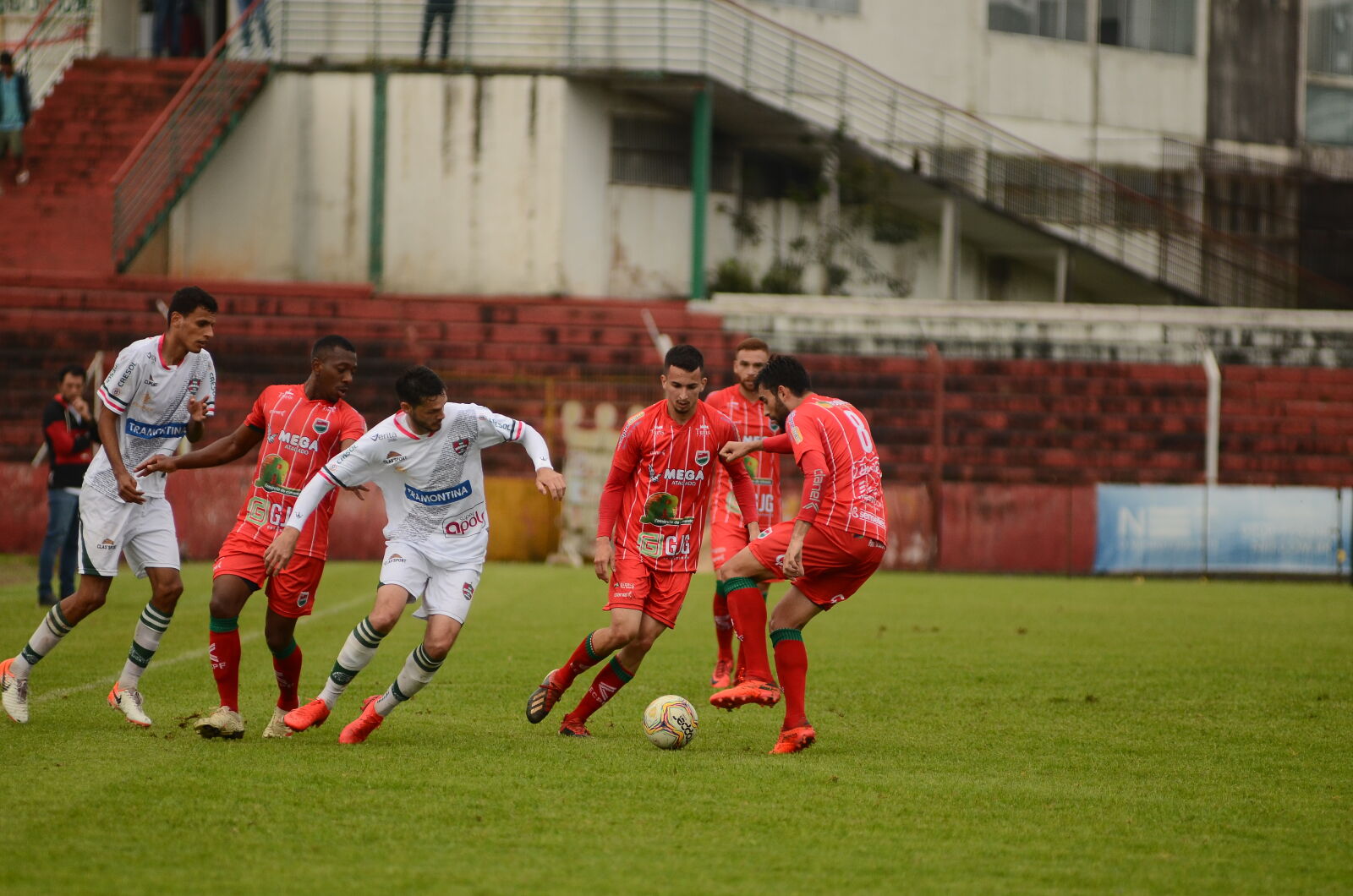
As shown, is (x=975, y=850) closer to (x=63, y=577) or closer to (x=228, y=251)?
(x=63, y=577)

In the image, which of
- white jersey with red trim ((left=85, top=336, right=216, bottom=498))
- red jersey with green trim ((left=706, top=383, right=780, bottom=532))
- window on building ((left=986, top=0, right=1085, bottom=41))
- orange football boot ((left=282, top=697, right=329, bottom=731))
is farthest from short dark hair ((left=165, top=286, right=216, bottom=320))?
window on building ((left=986, top=0, right=1085, bottom=41))

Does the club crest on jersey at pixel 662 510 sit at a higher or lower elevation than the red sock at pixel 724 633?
higher

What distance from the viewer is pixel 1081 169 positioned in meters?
29.6

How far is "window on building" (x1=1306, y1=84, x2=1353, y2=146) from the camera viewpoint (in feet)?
111

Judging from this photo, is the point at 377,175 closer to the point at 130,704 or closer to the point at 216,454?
the point at 216,454

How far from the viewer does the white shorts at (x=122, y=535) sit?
7.62 meters

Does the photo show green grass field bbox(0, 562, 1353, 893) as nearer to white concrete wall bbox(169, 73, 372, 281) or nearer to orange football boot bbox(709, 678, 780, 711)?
orange football boot bbox(709, 678, 780, 711)

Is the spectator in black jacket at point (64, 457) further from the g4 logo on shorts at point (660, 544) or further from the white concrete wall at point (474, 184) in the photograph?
the white concrete wall at point (474, 184)

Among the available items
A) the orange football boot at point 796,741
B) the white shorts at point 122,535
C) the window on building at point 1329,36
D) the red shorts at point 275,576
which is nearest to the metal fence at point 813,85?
the window on building at point 1329,36

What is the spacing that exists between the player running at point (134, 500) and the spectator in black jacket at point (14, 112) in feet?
68.2

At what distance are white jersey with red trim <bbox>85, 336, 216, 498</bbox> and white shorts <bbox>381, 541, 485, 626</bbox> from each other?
5.10ft

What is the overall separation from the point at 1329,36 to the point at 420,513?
1321 inches

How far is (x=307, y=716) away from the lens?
7.12 m

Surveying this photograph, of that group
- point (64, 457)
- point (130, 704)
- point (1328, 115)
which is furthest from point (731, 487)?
point (1328, 115)
